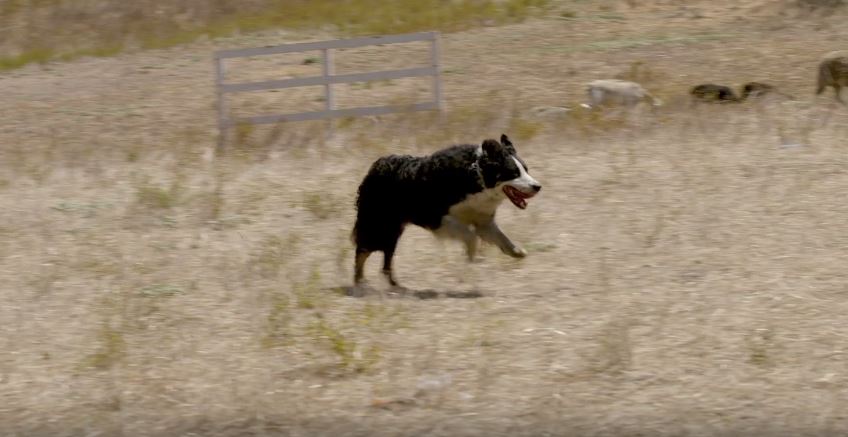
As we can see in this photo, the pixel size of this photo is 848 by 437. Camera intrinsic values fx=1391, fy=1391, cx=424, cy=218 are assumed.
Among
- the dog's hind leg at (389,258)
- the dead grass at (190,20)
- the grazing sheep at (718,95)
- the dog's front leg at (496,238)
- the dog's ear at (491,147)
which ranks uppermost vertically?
the dog's ear at (491,147)

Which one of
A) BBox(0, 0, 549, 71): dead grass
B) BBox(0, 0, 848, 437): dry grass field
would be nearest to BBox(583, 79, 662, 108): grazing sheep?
BBox(0, 0, 848, 437): dry grass field

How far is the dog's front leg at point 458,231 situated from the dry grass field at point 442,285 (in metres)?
0.35

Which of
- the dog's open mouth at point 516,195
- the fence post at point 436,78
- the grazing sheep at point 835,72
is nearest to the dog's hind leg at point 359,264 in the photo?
the dog's open mouth at point 516,195

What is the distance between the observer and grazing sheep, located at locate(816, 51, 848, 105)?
18.0 meters

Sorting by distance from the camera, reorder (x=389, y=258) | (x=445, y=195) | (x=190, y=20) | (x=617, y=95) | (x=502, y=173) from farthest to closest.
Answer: (x=190, y=20) → (x=617, y=95) → (x=389, y=258) → (x=445, y=195) → (x=502, y=173)

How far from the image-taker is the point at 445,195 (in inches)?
382

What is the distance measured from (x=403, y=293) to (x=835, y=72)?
407 inches

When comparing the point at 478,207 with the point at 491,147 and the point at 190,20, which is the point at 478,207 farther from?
the point at 190,20

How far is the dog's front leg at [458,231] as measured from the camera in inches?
383

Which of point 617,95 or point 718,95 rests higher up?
point 718,95

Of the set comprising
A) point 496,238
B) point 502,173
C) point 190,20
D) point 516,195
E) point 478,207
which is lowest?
point 190,20

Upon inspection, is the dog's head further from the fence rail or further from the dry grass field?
the fence rail

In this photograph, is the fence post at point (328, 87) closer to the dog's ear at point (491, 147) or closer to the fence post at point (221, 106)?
the fence post at point (221, 106)

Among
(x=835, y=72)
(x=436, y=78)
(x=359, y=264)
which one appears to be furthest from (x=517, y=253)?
(x=835, y=72)
